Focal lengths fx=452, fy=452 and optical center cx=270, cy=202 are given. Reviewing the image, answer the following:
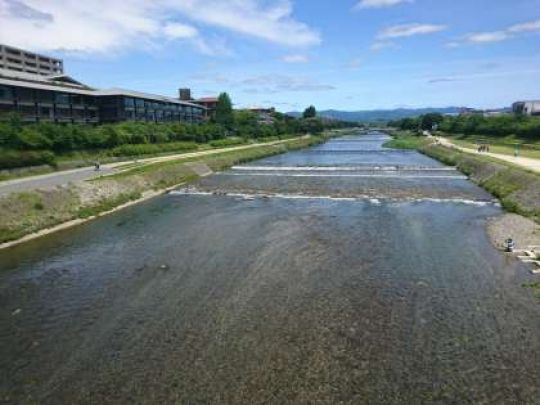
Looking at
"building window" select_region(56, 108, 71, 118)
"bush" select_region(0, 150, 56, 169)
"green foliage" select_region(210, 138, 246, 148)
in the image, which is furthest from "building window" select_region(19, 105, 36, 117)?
"green foliage" select_region(210, 138, 246, 148)

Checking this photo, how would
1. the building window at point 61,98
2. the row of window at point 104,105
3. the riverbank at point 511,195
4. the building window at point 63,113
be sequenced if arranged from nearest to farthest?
the riverbank at point 511,195
the row of window at point 104,105
the building window at point 61,98
the building window at point 63,113

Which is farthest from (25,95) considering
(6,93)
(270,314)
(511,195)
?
(511,195)

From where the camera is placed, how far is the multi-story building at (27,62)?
335 ft

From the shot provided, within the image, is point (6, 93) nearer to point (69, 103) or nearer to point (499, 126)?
point (69, 103)

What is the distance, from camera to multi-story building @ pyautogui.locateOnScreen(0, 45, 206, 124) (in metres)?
58.7

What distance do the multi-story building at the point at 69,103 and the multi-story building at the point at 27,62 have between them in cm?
2613

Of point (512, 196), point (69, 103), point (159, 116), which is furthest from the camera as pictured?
point (159, 116)

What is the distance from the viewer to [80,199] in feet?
106

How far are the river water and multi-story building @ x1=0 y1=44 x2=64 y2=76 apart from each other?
309 feet

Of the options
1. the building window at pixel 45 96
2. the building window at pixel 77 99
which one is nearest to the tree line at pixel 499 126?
the building window at pixel 77 99

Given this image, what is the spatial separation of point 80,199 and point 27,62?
317 ft

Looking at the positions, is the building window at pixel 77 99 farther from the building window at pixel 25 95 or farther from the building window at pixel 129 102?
the building window at pixel 25 95

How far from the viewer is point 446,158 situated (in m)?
64.0

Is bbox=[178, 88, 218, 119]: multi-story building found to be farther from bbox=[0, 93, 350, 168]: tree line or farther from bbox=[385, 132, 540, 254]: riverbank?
bbox=[385, 132, 540, 254]: riverbank
